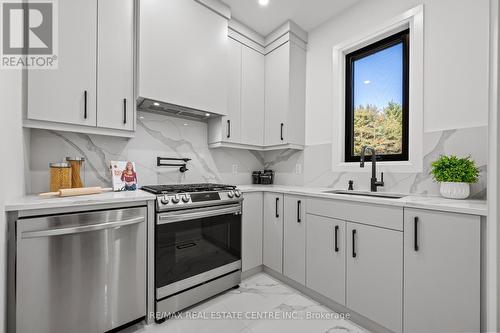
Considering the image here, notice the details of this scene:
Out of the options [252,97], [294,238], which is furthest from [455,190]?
[252,97]

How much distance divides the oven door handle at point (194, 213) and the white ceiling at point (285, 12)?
2.07 metres

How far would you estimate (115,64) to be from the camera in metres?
1.70

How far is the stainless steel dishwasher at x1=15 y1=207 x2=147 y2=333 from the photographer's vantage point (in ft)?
3.78

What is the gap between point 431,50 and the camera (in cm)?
175

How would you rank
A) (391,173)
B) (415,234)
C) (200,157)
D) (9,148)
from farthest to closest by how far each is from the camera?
(200,157) < (391,173) < (415,234) < (9,148)

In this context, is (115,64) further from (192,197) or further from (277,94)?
(277,94)

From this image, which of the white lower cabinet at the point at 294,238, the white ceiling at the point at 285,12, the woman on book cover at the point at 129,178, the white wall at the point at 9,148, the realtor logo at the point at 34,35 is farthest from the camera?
the white ceiling at the point at 285,12

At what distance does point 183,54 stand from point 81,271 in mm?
1848

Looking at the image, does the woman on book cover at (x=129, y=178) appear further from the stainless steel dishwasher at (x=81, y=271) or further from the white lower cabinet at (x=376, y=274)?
the white lower cabinet at (x=376, y=274)

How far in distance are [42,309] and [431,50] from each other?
124 inches

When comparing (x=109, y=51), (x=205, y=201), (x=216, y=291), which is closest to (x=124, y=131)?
(x=109, y=51)

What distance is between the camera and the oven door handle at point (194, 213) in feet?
5.34

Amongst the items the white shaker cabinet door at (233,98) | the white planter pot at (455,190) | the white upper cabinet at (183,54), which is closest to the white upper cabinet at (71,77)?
the white upper cabinet at (183,54)

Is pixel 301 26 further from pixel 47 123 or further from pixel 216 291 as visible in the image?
pixel 216 291
